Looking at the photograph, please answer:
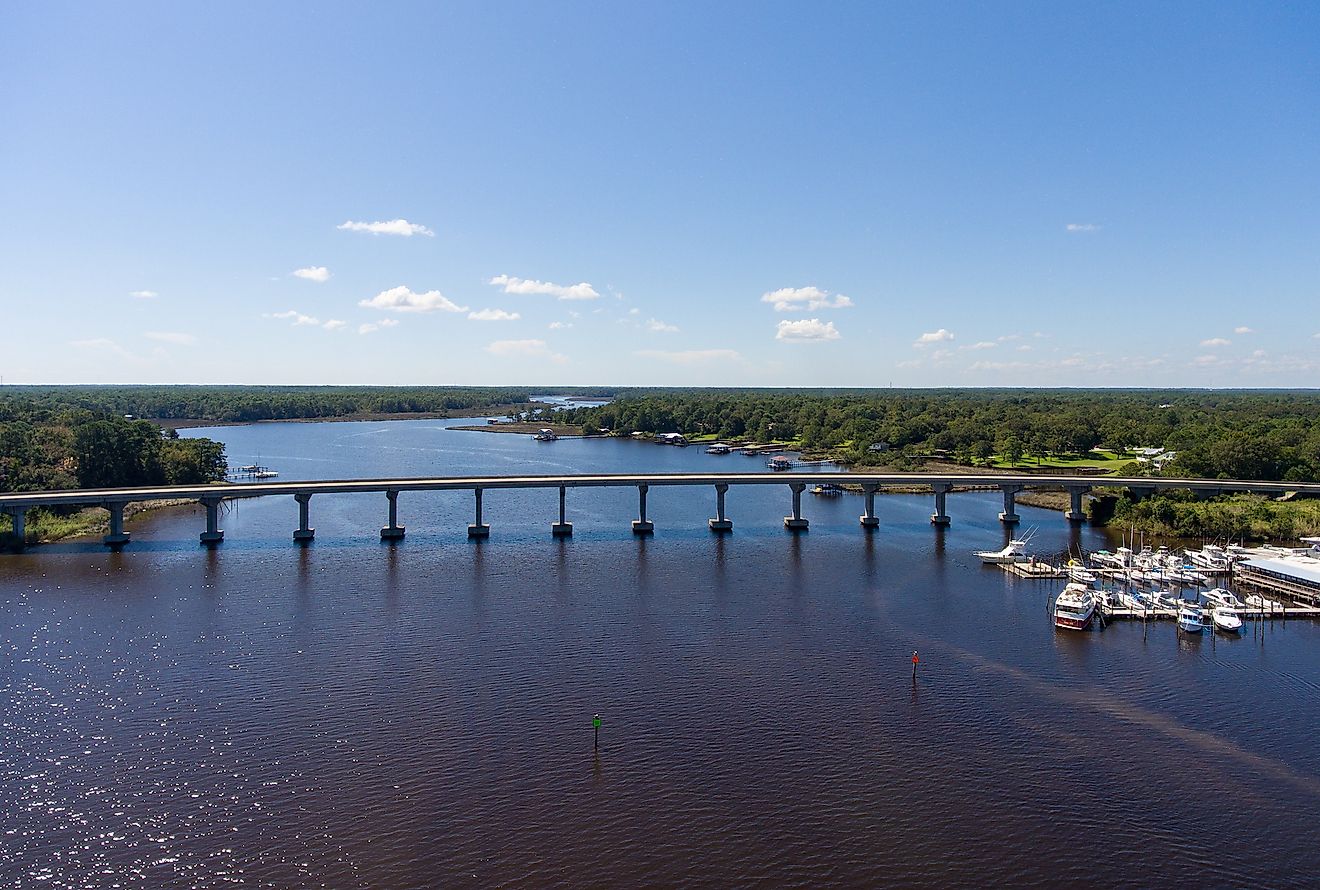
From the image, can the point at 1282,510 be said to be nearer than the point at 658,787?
No

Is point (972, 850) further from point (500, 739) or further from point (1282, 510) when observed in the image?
point (1282, 510)

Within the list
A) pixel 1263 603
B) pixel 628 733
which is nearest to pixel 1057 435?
pixel 1263 603

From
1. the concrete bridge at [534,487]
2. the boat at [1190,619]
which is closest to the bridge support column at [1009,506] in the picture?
the concrete bridge at [534,487]

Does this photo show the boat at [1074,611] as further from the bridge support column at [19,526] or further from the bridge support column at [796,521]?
the bridge support column at [19,526]

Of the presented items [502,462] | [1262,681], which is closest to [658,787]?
[1262,681]

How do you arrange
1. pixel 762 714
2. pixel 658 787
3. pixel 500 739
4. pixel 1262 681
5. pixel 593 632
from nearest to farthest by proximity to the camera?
pixel 658 787
pixel 500 739
pixel 762 714
pixel 1262 681
pixel 593 632

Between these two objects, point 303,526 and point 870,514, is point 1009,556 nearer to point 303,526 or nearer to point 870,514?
point 870,514
